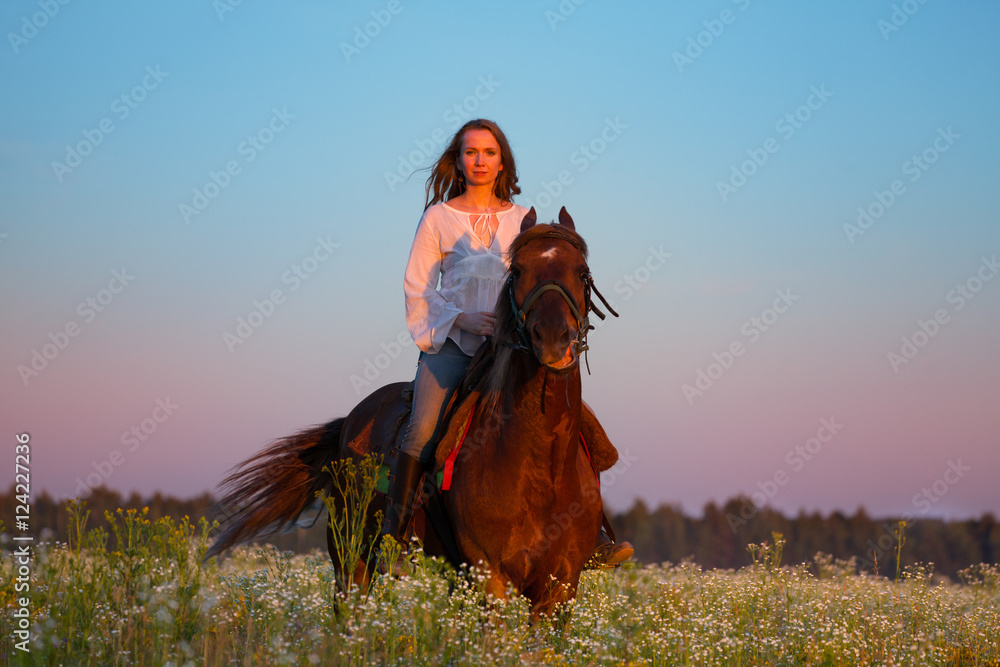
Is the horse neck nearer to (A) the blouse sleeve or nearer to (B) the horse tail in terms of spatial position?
(A) the blouse sleeve

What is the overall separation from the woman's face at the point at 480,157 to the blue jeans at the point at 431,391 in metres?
1.43

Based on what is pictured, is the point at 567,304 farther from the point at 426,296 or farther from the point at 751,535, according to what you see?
the point at 751,535

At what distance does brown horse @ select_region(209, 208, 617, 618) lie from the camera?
509cm

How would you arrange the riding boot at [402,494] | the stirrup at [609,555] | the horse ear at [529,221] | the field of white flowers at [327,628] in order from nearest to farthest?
the field of white flowers at [327,628], the horse ear at [529,221], the riding boot at [402,494], the stirrup at [609,555]

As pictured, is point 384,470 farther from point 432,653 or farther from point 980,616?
point 980,616

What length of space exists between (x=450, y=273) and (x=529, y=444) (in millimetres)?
1797

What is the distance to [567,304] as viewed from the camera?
4949mm

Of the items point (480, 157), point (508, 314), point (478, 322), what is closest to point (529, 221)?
point (508, 314)

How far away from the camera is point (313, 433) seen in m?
8.90

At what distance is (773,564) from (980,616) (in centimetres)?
245

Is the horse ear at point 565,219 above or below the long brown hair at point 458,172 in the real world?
below

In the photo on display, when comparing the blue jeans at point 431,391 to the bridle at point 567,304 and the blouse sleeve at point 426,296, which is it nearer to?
the blouse sleeve at point 426,296

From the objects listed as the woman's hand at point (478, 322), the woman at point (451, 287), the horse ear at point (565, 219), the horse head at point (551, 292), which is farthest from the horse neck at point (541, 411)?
the horse ear at point (565, 219)

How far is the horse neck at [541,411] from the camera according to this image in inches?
212
